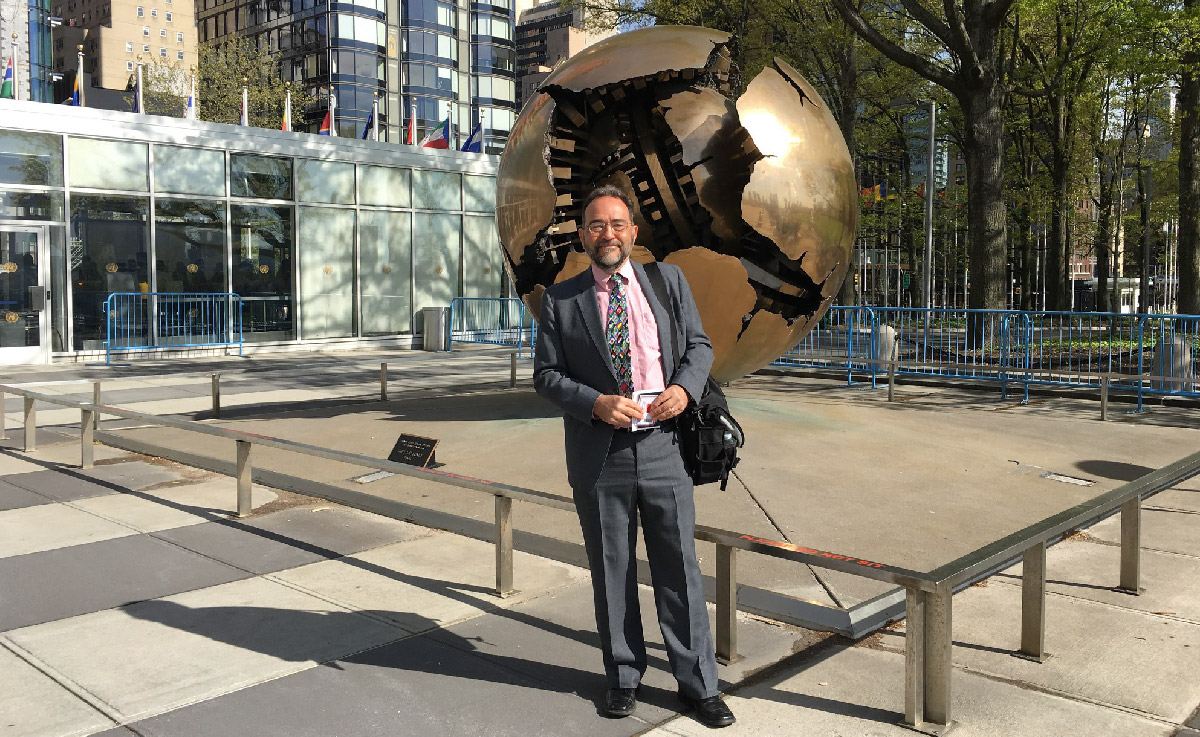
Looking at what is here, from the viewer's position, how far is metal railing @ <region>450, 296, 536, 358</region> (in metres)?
24.8

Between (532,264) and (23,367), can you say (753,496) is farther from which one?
(23,367)

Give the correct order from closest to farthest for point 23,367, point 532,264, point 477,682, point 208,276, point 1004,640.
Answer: point 477,682 → point 1004,640 → point 532,264 → point 23,367 → point 208,276

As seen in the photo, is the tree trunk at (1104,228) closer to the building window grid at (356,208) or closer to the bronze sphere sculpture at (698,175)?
the building window grid at (356,208)

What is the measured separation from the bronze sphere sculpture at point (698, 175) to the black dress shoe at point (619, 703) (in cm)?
384

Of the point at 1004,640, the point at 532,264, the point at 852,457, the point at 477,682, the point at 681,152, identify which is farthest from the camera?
the point at 852,457

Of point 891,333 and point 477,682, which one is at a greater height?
point 891,333

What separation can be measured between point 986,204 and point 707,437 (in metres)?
16.6

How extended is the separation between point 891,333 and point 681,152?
8.73m

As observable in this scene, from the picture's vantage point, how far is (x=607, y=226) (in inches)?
143

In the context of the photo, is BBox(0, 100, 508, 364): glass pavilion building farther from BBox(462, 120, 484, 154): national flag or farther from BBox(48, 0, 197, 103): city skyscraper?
BBox(48, 0, 197, 103): city skyscraper

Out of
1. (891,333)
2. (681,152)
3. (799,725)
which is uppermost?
(681,152)

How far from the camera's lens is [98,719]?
142 inches

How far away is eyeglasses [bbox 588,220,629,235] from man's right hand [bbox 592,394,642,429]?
2.05 ft

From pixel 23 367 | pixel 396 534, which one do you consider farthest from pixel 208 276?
pixel 396 534
